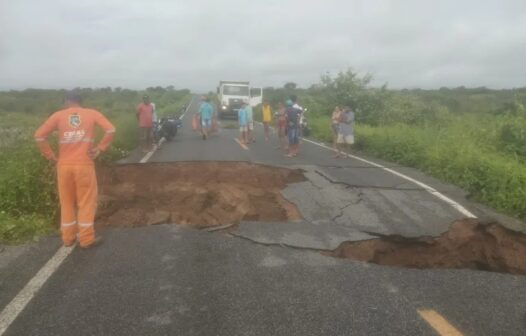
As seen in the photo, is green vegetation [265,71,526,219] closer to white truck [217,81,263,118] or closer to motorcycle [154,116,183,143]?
motorcycle [154,116,183,143]

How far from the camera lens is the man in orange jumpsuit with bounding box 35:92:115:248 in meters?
5.88

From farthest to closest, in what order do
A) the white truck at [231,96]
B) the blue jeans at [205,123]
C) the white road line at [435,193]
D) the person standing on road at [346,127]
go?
the white truck at [231,96] < the blue jeans at [205,123] < the person standing on road at [346,127] < the white road line at [435,193]

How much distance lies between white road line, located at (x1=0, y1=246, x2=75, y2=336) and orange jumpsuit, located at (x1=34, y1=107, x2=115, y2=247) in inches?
11.9

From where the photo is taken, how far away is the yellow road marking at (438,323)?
375 cm

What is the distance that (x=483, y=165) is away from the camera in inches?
393

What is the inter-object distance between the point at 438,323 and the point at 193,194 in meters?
5.31

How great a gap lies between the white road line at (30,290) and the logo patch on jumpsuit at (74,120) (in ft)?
4.66

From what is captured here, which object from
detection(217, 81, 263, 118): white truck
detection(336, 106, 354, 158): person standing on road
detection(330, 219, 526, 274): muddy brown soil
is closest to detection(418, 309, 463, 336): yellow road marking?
detection(330, 219, 526, 274): muddy brown soil

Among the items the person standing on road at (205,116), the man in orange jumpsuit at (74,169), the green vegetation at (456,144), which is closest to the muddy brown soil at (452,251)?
the green vegetation at (456,144)

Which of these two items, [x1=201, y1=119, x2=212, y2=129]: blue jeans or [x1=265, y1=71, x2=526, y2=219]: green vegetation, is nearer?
[x1=265, y1=71, x2=526, y2=219]: green vegetation

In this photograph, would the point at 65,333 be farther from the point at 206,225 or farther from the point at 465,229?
the point at 465,229

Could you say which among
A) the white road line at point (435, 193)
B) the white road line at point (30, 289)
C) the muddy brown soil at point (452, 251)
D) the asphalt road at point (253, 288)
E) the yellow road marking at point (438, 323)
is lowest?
the muddy brown soil at point (452, 251)

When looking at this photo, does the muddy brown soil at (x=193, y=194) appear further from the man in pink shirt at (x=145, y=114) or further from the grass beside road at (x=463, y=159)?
the man in pink shirt at (x=145, y=114)

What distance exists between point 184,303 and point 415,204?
16.7ft
